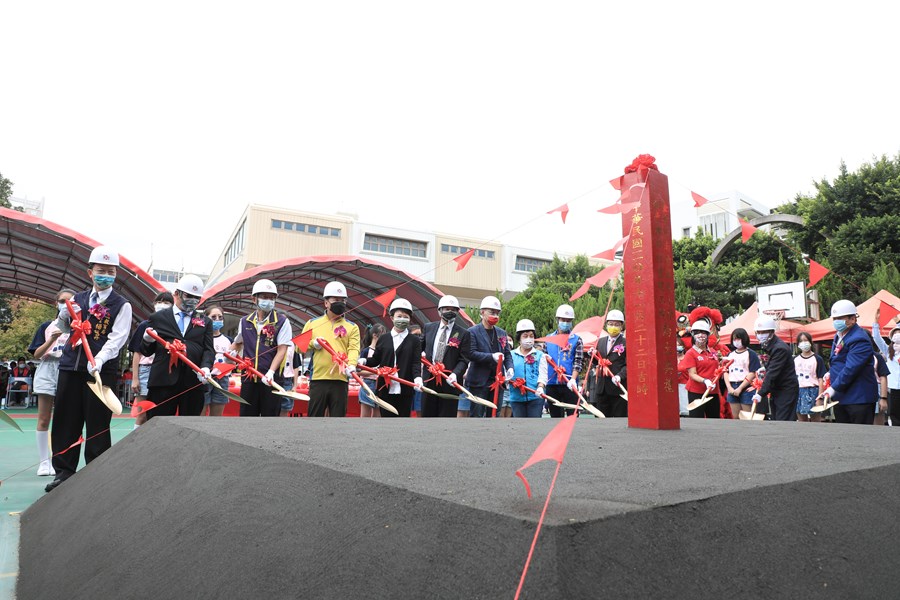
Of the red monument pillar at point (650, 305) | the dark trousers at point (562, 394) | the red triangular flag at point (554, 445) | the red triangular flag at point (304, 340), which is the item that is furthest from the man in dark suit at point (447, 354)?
the red triangular flag at point (554, 445)

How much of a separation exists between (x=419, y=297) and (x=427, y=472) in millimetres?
13368

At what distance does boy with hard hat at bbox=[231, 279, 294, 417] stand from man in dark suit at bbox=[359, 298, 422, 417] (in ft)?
3.48

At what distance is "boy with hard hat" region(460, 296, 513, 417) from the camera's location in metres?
5.89

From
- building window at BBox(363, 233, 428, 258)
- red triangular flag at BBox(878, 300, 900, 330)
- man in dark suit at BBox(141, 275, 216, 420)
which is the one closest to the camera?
man in dark suit at BBox(141, 275, 216, 420)

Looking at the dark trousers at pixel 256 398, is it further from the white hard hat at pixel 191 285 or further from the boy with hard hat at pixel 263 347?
the white hard hat at pixel 191 285

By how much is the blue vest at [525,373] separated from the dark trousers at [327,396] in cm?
206

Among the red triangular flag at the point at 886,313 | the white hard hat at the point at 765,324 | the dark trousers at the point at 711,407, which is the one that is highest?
the red triangular flag at the point at 886,313

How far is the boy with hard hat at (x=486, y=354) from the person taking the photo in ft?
19.3

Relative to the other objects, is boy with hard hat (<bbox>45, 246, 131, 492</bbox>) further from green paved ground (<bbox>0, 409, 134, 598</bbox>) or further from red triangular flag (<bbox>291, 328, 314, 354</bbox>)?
red triangular flag (<bbox>291, 328, 314, 354</bbox>)

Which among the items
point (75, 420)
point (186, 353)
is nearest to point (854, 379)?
point (186, 353)

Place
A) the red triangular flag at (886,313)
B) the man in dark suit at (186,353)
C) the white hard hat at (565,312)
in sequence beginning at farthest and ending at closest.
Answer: the red triangular flag at (886,313)
the white hard hat at (565,312)
the man in dark suit at (186,353)

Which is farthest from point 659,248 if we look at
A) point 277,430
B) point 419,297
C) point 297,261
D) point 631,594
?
point 419,297

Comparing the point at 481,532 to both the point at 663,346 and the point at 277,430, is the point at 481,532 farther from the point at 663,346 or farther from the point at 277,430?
the point at 663,346

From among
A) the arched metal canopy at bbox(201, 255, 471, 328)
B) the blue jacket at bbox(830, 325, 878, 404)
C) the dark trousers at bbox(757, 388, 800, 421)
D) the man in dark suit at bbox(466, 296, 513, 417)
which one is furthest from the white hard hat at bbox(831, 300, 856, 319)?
the arched metal canopy at bbox(201, 255, 471, 328)
